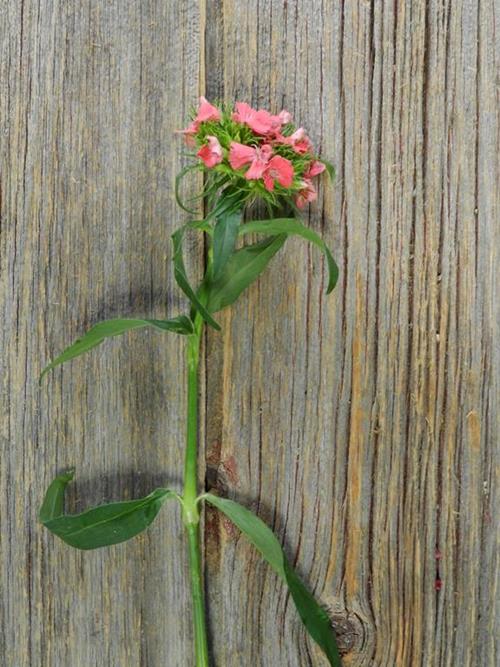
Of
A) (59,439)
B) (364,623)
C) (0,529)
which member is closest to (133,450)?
(59,439)

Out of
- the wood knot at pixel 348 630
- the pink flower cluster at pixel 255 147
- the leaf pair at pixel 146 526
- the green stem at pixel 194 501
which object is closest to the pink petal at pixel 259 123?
Result: the pink flower cluster at pixel 255 147

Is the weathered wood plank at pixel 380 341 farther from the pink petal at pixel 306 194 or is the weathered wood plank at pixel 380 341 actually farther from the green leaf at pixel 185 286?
the green leaf at pixel 185 286

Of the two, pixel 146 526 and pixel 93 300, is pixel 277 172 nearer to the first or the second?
pixel 93 300

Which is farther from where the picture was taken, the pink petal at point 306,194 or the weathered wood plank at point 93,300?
the weathered wood plank at point 93,300

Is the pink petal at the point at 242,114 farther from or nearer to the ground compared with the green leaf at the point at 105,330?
farther from the ground

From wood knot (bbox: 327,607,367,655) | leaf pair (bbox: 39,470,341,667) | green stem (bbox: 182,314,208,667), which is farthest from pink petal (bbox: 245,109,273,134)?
wood knot (bbox: 327,607,367,655)

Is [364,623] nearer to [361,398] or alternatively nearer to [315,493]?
[315,493]
